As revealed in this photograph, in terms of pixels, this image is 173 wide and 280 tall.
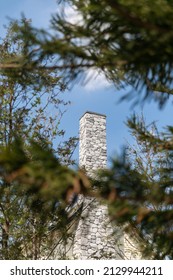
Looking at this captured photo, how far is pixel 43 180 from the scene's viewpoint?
2.54 meters

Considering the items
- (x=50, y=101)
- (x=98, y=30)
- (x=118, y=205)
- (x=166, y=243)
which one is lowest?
(x=166, y=243)

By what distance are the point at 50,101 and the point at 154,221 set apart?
4.75 meters

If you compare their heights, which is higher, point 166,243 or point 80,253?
point 166,243

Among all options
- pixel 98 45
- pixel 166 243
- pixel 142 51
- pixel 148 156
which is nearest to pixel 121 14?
pixel 142 51

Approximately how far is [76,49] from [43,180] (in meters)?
1.12

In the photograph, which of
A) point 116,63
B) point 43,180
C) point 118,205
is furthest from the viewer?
point 116,63

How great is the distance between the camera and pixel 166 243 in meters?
3.54

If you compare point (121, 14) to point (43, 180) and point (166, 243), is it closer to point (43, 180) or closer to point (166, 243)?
point (43, 180)

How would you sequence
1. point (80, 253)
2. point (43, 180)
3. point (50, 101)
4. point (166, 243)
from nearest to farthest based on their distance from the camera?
point (43, 180), point (166, 243), point (50, 101), point (80, 253)

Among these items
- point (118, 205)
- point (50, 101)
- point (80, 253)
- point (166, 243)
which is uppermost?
point (50, 101)

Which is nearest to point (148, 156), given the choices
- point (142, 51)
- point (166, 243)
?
point (166, 243)
